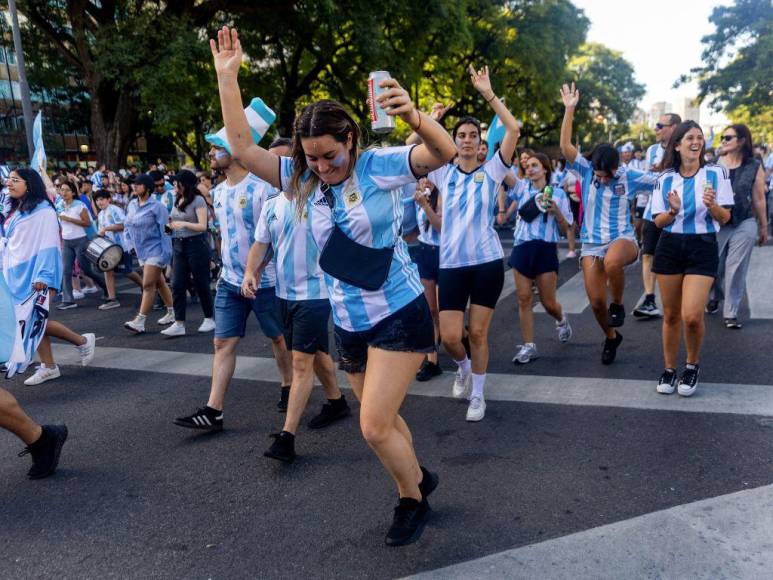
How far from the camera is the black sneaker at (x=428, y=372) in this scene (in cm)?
527

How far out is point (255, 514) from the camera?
3.21 m

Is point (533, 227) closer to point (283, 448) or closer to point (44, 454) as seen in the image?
point (283, 448)

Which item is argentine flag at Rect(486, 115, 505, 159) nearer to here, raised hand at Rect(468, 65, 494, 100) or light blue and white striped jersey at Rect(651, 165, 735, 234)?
raised hand at Rect(468, 65, 494, 100)

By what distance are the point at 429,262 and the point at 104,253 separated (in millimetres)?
4836

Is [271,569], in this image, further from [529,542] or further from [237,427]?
[237,427]

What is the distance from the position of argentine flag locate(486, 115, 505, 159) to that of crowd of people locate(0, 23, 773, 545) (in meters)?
0.09

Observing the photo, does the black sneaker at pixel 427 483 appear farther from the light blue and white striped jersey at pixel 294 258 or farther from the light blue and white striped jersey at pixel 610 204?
the light blue and white striped jersey at pixel 610 204

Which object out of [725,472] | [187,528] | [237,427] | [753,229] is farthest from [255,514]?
[753,229]

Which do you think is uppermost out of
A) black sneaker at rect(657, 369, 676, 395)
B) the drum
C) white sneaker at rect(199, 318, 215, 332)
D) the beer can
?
the beer can

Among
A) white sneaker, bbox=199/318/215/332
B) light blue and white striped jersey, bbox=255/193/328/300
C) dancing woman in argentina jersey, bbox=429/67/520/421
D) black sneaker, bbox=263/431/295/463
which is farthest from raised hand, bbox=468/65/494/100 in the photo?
white sneaker, bbox=199/318/215/332

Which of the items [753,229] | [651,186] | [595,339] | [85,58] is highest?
[85,58]

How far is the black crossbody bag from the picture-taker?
8.67 feet

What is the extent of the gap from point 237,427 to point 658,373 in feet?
10.5

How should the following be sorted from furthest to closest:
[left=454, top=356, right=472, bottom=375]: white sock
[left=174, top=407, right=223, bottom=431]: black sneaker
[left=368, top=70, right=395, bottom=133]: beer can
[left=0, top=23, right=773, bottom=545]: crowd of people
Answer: [left=454, top=356, right=472, bottom=375]: white sock → [left=174, top=407, right=223, bottom=431]: black sneaker → [left=0, top=23, right=773, bottom=545]: crowd of people → [left=368, top=70, right=395, bottom=133]: beer can
